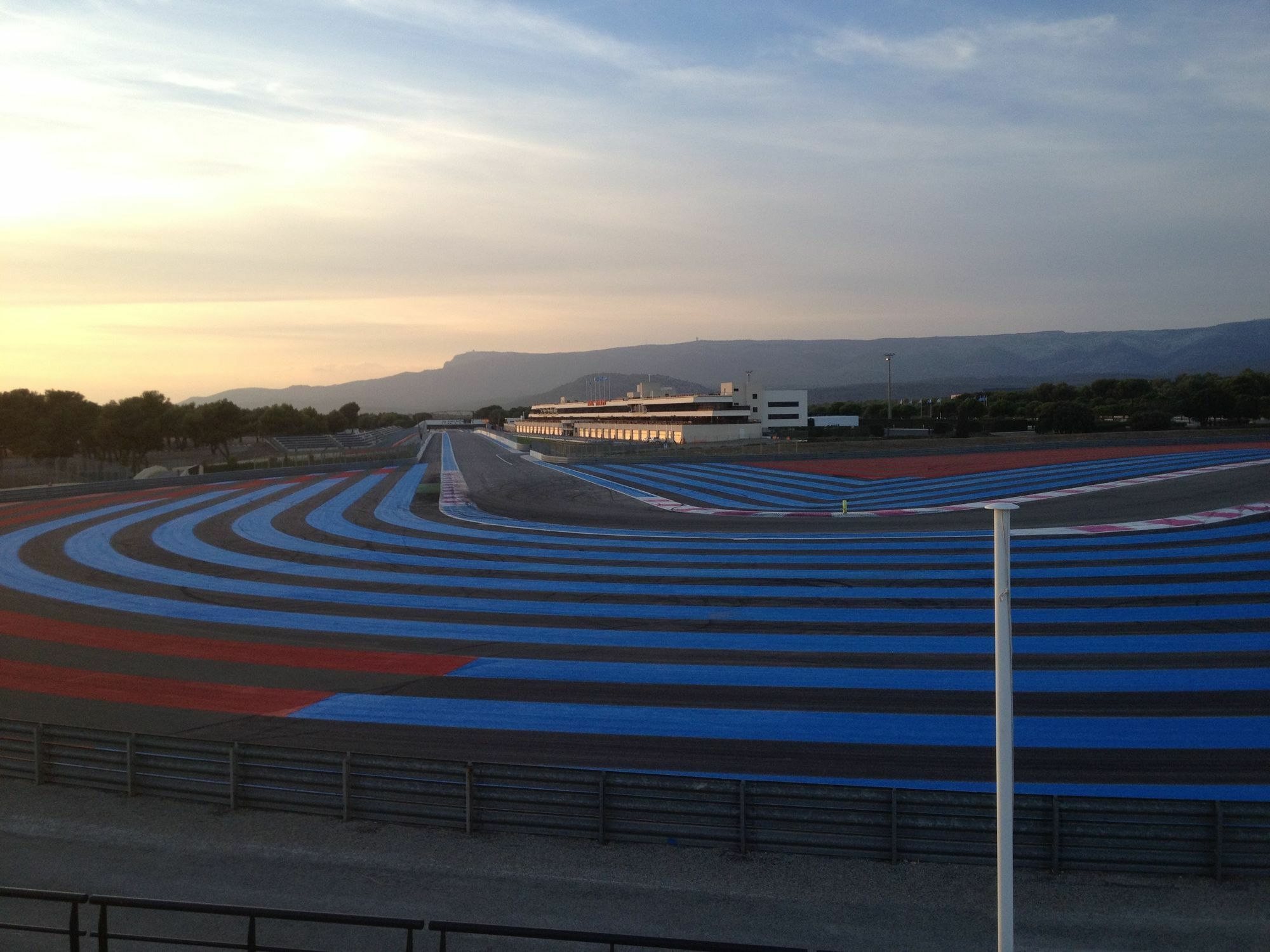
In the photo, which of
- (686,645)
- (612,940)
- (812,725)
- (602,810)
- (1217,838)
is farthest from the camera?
(686,645)

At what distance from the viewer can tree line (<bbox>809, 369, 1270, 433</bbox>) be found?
282ft

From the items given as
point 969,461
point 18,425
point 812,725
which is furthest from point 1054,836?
point 18,425

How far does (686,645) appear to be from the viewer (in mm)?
17047

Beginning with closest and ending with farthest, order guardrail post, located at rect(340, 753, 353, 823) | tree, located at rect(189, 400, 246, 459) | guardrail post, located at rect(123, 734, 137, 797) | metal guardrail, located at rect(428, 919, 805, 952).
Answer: metal guardrail, located at rect(428, 919, 805, 952)
guardrail post, located at rect(340, 753, 353, 823)
guardrail post, located at rect(123, 734, 137, 797)
tree, located at rect(189, 400, 246, 459)

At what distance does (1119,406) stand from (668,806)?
5786 inches

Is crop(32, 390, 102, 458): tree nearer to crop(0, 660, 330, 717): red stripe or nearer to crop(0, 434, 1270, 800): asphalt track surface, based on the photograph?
crop(0, 434, 1270, 800): asphalt track surface

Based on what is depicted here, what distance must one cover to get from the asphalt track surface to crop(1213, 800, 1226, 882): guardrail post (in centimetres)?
195

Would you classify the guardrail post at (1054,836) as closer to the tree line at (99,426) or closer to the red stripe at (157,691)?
the red stripe at (157,691)

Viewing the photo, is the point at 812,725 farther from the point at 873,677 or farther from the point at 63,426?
the point at 63,426

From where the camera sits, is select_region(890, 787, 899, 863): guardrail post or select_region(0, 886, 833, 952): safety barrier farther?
select_region(890, 787, 899, 863): guardrail post

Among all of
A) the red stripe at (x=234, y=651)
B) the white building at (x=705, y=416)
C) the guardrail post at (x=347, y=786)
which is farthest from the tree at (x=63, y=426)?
the guardrail post at (x=347, y=786)

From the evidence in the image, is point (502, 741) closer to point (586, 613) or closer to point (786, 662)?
point (786, 662)

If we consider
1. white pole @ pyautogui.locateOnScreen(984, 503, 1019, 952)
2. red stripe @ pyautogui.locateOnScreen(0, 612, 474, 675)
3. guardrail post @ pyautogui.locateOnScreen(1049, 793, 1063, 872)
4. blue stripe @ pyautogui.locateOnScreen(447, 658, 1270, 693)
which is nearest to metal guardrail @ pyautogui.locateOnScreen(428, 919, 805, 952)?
white pole @ pyautogui.locateOnScreen(984, 503, 1019, 952)

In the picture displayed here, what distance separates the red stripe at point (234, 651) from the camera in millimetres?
16062
